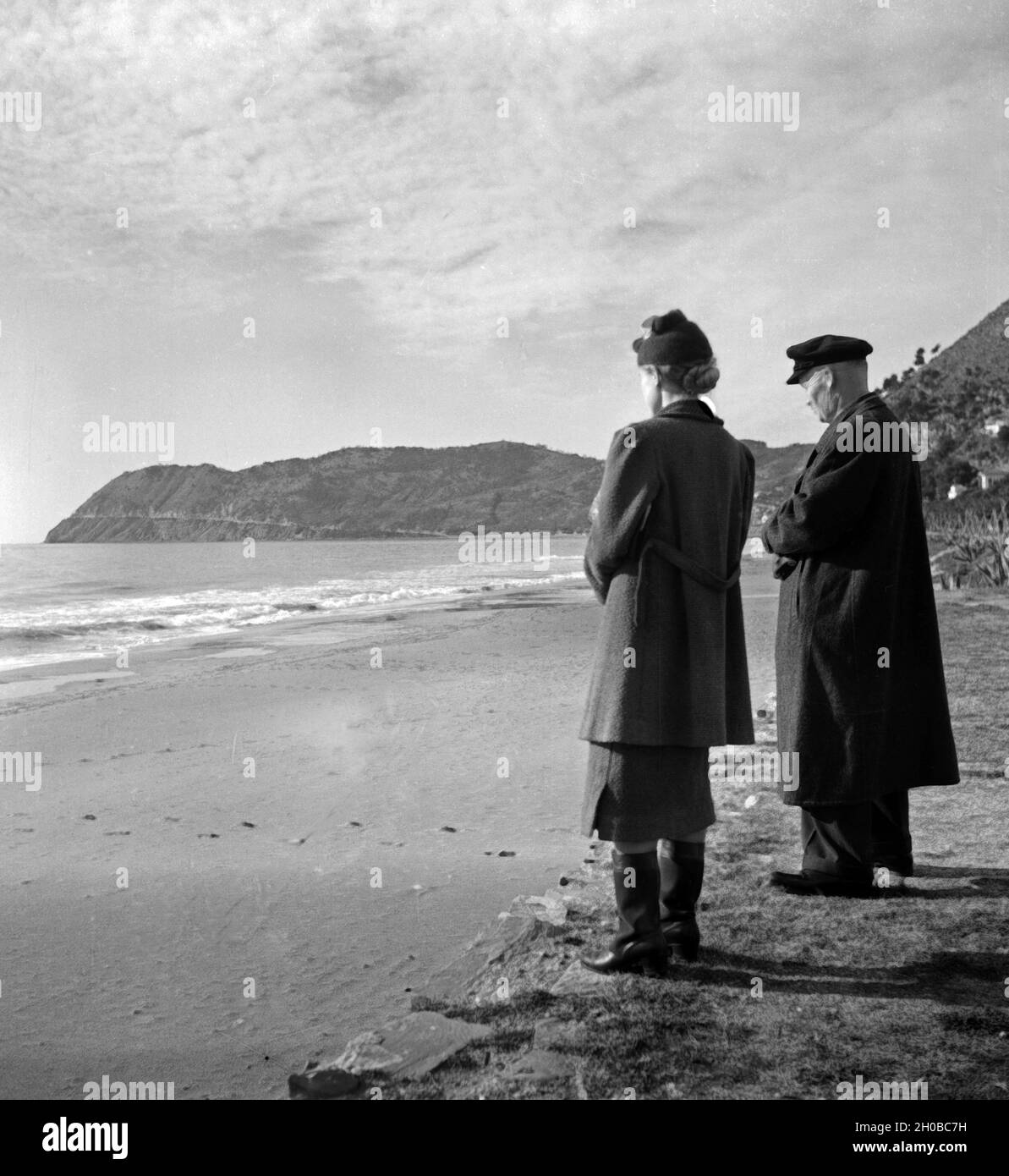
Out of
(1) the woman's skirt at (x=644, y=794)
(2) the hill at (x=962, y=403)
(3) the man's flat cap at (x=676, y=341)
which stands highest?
(2) the hill at (x=962, y=403)

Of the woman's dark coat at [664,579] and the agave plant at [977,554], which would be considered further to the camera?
the agave plant at [977,554]

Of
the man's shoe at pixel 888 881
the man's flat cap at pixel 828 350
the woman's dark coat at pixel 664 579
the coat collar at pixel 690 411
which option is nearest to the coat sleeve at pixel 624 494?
the woman's dark coat at pixel 664 579

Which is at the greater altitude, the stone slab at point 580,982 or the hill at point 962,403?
the hill at point 962,403

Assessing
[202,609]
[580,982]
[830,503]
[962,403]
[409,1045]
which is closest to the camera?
[409,1045]

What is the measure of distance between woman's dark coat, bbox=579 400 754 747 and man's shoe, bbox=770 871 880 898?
37.5 inches

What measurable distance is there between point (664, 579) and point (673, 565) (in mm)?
53

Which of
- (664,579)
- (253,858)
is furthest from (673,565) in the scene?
(253,858)

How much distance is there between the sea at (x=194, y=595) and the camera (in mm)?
18422

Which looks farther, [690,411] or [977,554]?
[977,554]

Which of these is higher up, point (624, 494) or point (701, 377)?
point (701, 377)

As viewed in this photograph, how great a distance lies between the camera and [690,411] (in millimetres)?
3375

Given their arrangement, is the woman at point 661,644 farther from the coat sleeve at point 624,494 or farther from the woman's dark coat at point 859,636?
the woman's dark coat at point 859,636

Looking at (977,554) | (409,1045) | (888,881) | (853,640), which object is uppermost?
(977,554)

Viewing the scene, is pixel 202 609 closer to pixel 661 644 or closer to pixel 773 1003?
pixel 661 644
